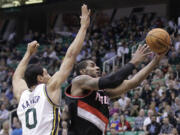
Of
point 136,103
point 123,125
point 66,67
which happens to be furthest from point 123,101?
point 66,67

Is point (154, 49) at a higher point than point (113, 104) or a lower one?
higher

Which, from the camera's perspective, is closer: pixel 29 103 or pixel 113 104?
pixel 29 103

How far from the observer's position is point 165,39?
15.6 feet

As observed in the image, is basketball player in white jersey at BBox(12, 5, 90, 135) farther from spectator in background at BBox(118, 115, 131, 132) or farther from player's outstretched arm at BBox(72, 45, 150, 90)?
spectator in background at BBox(118, 115, 131, 132)

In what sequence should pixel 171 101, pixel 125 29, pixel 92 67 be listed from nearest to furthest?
pixel 92 67, pixel 171 101, pixel 125 29

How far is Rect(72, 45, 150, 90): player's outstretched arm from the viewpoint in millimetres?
4293

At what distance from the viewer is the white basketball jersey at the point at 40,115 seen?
4512mm

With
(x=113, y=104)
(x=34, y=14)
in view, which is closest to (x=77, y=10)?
(x=34, y=14)

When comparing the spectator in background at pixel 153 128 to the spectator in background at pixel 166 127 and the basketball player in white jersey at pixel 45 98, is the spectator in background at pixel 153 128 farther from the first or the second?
the basketball player in white jersey at pixel 45 98

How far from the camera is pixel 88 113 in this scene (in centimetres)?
482

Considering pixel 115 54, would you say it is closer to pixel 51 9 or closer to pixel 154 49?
pixel 51 9

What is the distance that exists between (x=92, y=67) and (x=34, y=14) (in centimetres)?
1996

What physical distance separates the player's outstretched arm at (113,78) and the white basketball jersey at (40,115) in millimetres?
421

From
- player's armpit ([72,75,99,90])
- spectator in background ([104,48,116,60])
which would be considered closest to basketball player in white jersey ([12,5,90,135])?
player's armpit ([72,75,99,90])
